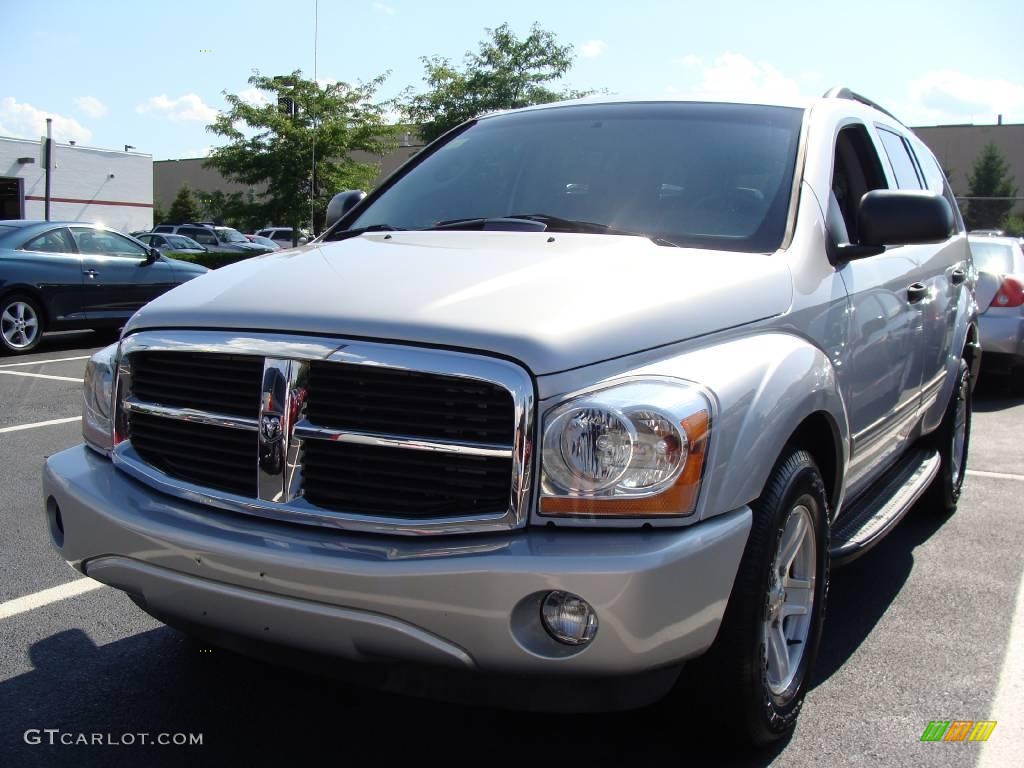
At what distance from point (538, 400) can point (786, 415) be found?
737 millimetres

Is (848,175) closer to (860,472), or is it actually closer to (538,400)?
(860,472)

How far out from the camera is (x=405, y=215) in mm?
3889

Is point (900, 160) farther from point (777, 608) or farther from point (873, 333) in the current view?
point (777, 608)

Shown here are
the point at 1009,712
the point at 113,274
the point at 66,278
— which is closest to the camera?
the point at 1009,712

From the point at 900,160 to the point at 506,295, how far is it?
2.91 meters

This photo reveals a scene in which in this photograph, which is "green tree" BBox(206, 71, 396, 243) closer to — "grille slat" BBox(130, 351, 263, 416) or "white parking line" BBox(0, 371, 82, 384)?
"white parking line" BBox(0, 371, 82, 384)

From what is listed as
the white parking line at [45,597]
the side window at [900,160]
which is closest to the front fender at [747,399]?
the side window at [900,160]

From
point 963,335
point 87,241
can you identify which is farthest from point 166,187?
point 963,335

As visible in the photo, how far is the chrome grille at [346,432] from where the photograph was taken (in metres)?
2.38

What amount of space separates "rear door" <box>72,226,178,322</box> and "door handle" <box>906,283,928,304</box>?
10.1 m

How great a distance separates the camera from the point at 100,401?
10.1 feet

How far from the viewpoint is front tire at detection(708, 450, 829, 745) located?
8.40ft

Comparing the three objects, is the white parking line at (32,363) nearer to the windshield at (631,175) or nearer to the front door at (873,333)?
the windshield at (631,175)

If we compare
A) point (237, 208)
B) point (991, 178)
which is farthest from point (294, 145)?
point (991, 178)
